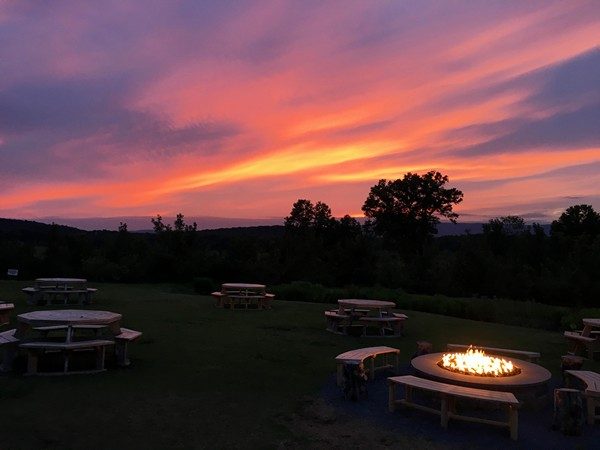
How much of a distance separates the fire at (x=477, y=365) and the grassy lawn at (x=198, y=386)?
1793 mm

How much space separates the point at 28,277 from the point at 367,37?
65.0ft

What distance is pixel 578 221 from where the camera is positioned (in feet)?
135

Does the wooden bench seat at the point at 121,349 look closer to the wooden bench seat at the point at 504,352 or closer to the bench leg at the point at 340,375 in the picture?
the bench leg at the point at 340,375

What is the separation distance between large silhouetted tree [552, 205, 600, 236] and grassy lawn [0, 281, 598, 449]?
31.4 m

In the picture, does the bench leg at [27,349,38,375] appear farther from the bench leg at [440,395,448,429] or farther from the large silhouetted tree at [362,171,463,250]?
the large silhouetted tree at [362,171,463,250]

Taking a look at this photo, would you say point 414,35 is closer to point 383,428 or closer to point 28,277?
point 383,428

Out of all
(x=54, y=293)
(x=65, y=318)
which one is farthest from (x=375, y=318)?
(x=54, y=293)

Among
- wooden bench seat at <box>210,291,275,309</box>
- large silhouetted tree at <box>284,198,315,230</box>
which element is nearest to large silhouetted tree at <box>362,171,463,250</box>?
large silhouetted tree at <box>284,198,315,230</box>

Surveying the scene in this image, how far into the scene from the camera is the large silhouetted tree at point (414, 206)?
40438 mm

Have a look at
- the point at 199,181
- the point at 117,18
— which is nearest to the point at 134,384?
the point at 117,18

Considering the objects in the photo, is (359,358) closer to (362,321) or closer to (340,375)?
(340,375)

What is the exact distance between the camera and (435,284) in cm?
2303

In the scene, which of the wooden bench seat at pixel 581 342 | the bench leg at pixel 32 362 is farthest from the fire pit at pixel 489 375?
the bench leg at pixel 32 362

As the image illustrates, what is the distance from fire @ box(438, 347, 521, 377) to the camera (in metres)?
6.61
